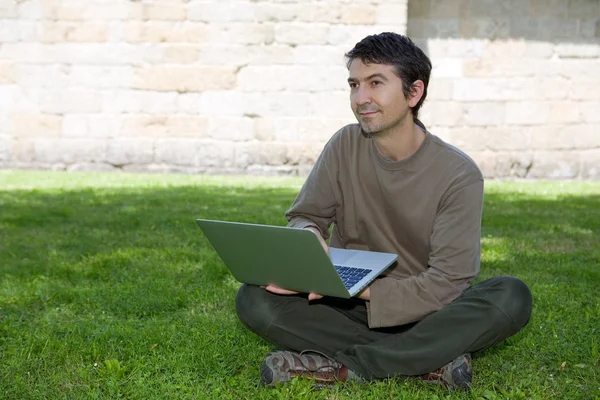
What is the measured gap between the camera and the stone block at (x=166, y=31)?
10.2 meters

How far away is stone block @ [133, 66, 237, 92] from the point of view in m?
10.2

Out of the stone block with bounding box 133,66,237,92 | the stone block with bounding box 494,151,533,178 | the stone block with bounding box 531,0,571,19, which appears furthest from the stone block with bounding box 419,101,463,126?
the stone block with bounding box 133,66,237,92

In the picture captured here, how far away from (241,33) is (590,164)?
5140mm

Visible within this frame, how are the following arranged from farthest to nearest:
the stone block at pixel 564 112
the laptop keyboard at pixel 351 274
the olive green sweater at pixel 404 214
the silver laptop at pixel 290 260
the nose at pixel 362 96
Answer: the stone block at pixel 564 112
the nose at pixel 362 96
the olive green sweater at pixel 404 214
the laptop keyboard at pixel 351 274
the silver laptop at pixel 290 260

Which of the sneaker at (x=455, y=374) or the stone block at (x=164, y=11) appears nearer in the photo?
the sneaker at (x=455, y=374)

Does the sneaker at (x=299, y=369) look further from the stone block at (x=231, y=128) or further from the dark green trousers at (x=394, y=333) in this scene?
the stone block at (x=231, y=128)

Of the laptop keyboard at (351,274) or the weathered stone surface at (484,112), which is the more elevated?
the laptop keyboard at (351,274)

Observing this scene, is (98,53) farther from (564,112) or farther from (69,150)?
(564,112)

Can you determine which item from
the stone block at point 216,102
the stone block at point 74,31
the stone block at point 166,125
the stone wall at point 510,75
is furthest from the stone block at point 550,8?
the stone block at point 74,31

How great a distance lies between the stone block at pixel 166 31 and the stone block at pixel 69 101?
98 cm

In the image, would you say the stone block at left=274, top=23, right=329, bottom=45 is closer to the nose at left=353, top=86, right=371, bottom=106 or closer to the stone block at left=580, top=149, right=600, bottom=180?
the stone block at left=580, top=149, right=600, bottom=180

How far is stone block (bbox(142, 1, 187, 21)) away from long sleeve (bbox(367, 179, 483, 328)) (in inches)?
309

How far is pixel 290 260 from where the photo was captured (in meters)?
2.77

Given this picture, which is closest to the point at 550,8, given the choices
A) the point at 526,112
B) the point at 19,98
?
the point at 526,112
